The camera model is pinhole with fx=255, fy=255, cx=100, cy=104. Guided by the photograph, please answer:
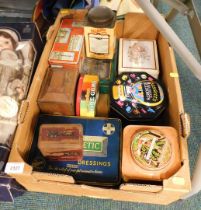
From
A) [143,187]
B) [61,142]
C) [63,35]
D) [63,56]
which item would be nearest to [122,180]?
[143,187]

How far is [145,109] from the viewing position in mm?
761

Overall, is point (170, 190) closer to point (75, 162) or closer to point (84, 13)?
point (75, 162)

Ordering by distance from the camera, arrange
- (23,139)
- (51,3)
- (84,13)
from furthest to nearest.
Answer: (51,3), (84,13), (23,139)

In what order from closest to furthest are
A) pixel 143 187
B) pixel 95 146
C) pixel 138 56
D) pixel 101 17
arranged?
1. pixel 143 187
2. pixel 95 146
3. pixel 101 17
4. pixel 138 56

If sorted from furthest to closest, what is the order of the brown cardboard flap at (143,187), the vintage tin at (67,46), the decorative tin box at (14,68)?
the vintage tin at (67,46) → the decorative tin box at (14,68) → the brown cardboard flap at (143,187)

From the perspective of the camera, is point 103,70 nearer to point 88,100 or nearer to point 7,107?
point 88,100

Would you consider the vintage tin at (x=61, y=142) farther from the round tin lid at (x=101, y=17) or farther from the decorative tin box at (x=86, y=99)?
the round tin lid at (x=101, y=17)

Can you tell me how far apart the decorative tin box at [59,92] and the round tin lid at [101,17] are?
0.17 metres

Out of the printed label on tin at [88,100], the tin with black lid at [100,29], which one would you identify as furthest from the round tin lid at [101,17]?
the printed label on tin at [88,100]

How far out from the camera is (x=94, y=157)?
2.30ft

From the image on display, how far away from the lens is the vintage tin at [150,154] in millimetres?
639

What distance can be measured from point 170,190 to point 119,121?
0.24 metres

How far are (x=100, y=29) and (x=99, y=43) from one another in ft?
0.20

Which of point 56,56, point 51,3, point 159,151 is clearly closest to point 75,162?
point 159,151
